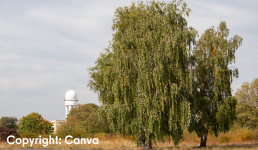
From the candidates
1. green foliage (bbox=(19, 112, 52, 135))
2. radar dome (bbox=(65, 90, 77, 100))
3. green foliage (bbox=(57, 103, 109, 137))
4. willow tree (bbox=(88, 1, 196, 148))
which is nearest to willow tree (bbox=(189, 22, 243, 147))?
willow tree (bbox=(88, 1, 196, 148))

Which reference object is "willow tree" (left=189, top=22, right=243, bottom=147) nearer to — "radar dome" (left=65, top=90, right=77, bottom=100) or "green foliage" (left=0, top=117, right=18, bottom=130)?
"green foliage" (left=0, top=117, right=18, bottom=130)

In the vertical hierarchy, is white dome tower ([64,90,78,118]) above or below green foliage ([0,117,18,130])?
above

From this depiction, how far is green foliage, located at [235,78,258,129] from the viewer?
5025 cm

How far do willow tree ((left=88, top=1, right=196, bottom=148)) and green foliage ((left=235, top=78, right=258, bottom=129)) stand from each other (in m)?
28.8

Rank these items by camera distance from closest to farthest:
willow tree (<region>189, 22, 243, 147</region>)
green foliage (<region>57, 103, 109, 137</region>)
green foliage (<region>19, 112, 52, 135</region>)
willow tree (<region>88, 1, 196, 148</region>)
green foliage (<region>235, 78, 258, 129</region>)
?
willow tree (<region>88, 1, 196, 148</region>), willow tree (<region>189, 22, 243, 147</region>), green foliage (<region>57, 103, 109, 137</region>), green foliage (<region>235, 78, 258, 129</region>), green foliage (<region>19, 112, 52, 135</region>)

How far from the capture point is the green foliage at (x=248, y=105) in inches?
1978

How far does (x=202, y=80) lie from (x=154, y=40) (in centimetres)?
894

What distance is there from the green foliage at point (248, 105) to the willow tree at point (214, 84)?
21456mm

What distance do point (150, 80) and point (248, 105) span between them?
35424 mm

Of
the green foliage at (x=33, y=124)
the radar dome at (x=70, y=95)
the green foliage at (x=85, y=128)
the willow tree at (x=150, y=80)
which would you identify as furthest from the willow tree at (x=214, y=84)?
the radar dome at (x=70, y=95)

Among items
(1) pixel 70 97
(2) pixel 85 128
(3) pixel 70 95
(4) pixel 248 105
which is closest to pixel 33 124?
(2) pixel 85 128

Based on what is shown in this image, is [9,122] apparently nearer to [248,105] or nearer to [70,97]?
[70,97]

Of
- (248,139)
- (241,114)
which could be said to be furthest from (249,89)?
(248,139)

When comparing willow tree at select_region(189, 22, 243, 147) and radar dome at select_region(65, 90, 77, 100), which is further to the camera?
radar dome at select_region(65, 90, 77, 100)
